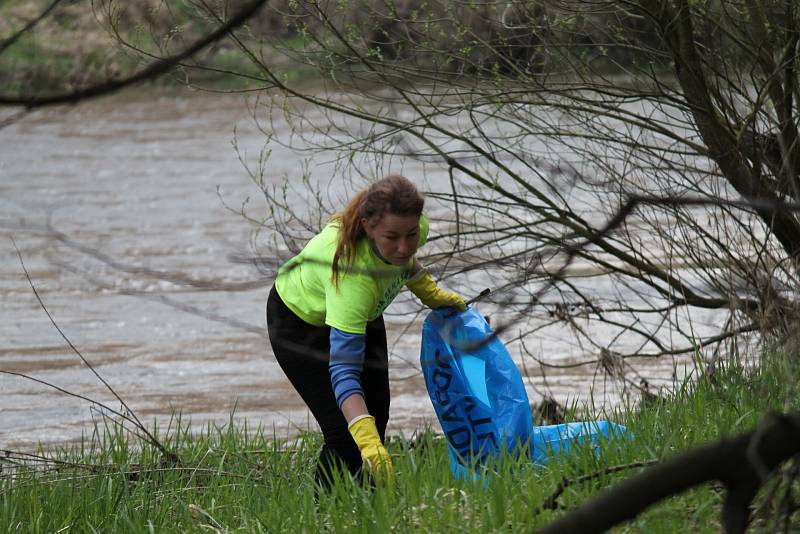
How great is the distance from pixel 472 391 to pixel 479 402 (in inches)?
3.3

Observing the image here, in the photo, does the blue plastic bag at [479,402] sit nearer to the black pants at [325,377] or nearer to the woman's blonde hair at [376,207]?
the black pants at [325,377]

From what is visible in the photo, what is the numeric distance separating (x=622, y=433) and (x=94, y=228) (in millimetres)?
11016

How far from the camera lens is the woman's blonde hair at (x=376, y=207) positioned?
4023 millimetres

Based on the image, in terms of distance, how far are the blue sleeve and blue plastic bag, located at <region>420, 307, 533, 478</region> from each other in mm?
304

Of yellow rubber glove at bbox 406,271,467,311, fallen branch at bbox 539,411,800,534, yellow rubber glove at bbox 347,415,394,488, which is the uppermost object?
yellow rubber glove at bbox 406,271,467,311

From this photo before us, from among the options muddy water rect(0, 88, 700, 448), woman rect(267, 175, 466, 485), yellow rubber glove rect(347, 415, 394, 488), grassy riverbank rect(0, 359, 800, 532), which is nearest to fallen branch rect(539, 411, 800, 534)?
muddy water rect(0, 88, 700, 448)

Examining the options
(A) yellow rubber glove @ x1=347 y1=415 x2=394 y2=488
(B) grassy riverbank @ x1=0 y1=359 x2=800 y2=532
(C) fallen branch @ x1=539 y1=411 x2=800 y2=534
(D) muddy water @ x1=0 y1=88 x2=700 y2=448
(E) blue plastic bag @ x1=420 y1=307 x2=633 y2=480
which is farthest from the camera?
(D) muddy water @ x1=0 y1=88 x2=700 y2=448

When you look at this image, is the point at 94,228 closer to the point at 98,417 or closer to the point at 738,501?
the point at 98,417

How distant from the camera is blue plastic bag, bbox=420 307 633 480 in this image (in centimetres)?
438

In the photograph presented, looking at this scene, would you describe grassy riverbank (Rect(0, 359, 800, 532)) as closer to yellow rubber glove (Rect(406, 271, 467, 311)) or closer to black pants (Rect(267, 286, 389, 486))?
black pants (Rect(267, 286, 389, 486))

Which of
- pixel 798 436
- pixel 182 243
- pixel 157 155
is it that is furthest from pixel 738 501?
pixel 157 155

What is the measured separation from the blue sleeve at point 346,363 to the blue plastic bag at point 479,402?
30cm

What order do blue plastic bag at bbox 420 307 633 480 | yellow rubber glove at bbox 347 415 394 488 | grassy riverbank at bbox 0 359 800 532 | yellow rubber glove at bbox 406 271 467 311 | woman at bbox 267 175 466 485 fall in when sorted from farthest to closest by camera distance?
yellow rubber glove at bbox 406 271 467 311, blue plastic bag at bbox 420 307 633 480, woman at bbox 267 175 466 485, yellow rubber glove at bbox 347 415 394 488, grassy riverbank at bbox 0 359 800 532

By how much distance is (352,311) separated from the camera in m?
4.16
